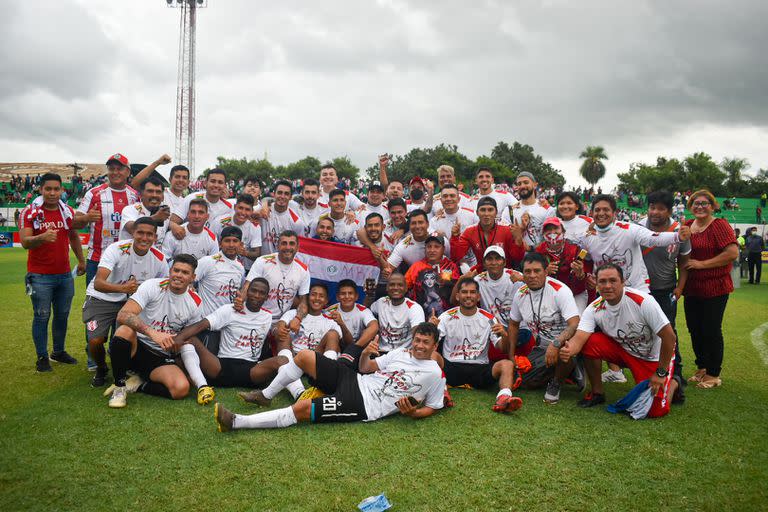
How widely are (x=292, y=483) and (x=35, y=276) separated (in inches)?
193

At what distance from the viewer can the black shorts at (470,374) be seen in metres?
5.91

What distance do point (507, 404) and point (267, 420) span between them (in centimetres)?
243

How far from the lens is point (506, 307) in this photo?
649cm

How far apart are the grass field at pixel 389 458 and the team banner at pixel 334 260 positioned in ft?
8.51

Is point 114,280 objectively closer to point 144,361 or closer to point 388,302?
point 144,361

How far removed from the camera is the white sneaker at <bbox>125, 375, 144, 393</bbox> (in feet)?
18.2

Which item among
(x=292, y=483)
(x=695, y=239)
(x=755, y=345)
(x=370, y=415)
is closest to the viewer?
(x=292, y=483)

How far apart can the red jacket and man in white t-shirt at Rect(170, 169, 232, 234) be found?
3505 mm

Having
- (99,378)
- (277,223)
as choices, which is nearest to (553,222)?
(277,223)

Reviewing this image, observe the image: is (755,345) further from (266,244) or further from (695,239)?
(266,244)

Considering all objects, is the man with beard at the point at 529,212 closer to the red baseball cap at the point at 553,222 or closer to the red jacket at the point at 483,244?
the red jacket at the point at 483,244

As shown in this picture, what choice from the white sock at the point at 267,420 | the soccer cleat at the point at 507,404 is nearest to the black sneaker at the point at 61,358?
the white sock at the point at 267,420

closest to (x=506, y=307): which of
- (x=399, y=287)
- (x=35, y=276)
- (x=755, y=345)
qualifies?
(x=399, y=287)

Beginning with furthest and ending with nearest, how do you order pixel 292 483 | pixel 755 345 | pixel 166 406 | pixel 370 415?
pixel 755 345 → pixel 166 406 → pixel 370 415 → pixel 292 483
